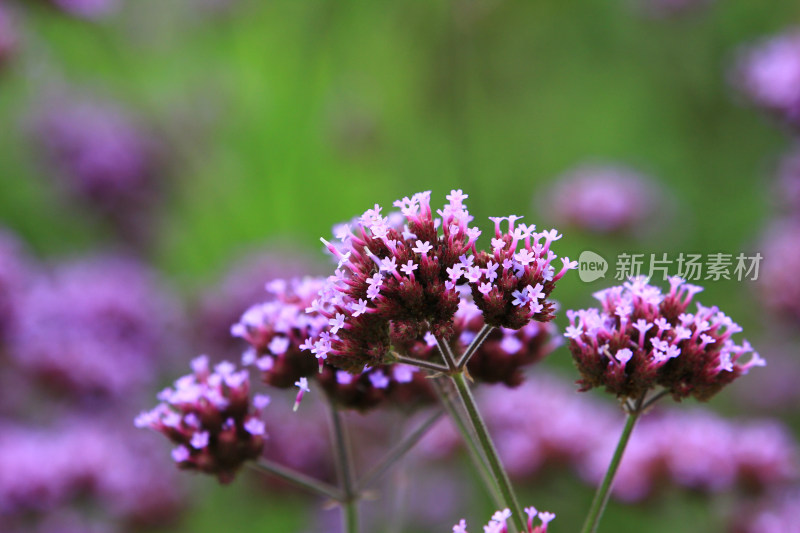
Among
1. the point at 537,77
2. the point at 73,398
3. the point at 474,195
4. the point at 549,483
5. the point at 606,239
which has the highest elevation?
the point at 537,77

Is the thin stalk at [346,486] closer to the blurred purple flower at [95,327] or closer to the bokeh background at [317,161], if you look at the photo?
the bokeh background at [317,161]

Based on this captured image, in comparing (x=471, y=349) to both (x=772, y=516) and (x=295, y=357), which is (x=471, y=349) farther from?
(x=772, y=516)

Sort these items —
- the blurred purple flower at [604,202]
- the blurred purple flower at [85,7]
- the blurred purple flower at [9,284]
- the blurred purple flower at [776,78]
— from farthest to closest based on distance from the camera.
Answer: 1. the blurred purple flower at [604,202]
2. the blurred purple flower at [85,7]
3. the blurred purple flower at [776,78]
4. the blurred purple flower at [9,284]

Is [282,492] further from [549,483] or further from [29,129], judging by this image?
[29,129]

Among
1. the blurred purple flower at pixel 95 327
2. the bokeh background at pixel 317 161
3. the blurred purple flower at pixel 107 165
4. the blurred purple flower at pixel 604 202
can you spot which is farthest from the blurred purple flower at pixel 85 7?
the blurred purple flower at pixel 604 202

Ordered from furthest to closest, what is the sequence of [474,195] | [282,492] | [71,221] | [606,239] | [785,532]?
[71,221] → [606,239] → [474,195] → [282,492] → [785,532]

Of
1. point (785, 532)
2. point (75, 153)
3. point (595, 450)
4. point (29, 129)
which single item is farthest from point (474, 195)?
point (29, 129)

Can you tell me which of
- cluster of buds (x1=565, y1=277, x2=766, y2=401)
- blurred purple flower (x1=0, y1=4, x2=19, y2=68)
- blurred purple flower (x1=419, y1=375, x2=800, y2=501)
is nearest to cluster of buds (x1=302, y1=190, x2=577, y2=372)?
cluster of buds (x1=565, y1=277, x2=766, y2=401)
